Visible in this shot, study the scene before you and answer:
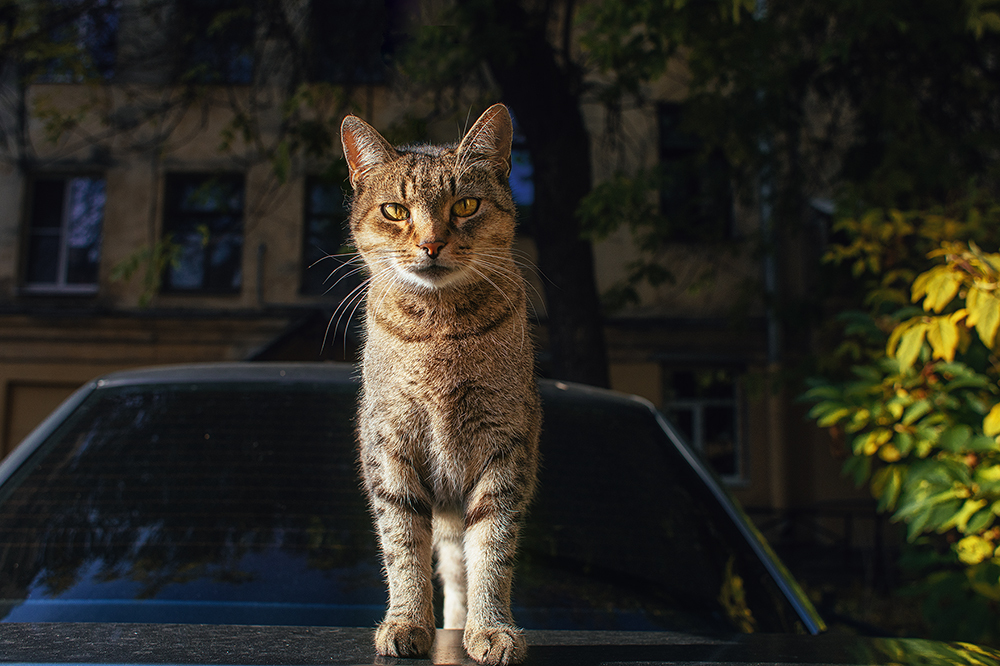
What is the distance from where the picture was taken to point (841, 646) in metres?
1.17

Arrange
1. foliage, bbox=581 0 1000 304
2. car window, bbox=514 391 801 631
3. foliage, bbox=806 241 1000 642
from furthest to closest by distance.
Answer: foliage, bbox=581 0 1000 304 < foliage, bbox=806 241 1000 642 < car window, bbox=514 391 801 631

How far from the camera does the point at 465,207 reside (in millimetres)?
1080

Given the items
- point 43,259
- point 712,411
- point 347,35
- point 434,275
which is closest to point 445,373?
point 434,275

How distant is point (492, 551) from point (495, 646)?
0.16 m

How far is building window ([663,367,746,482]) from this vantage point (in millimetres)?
12531

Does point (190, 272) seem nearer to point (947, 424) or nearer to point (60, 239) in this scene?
point (60, 239)

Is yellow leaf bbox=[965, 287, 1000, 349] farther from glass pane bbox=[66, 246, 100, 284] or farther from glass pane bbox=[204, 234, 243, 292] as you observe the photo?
glass pane bbox=[66, 246, 100, 284]

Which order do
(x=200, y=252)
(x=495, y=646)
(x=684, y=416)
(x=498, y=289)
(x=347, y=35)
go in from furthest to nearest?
(x=684, y=416) → (x=200, y=252) → (x=347, y=35) → (x=498, y=289) → (x=495, y=646)

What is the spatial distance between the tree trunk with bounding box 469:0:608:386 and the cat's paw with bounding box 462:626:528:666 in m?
3.46

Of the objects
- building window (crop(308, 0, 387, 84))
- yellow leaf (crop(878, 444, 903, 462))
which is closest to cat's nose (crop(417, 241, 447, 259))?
yellow leaf (crop(878, 444, 903, 462))

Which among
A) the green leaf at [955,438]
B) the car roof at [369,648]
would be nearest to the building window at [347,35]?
the green leaf at [955,438]

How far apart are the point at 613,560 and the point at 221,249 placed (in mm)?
12057

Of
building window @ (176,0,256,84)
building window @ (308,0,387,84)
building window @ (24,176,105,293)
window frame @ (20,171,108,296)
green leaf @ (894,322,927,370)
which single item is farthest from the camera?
building window @ (24,176,105,293)

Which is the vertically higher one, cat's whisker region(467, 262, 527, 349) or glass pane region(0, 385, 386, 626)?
cat's whisker region(467, 262, 527, 349)
